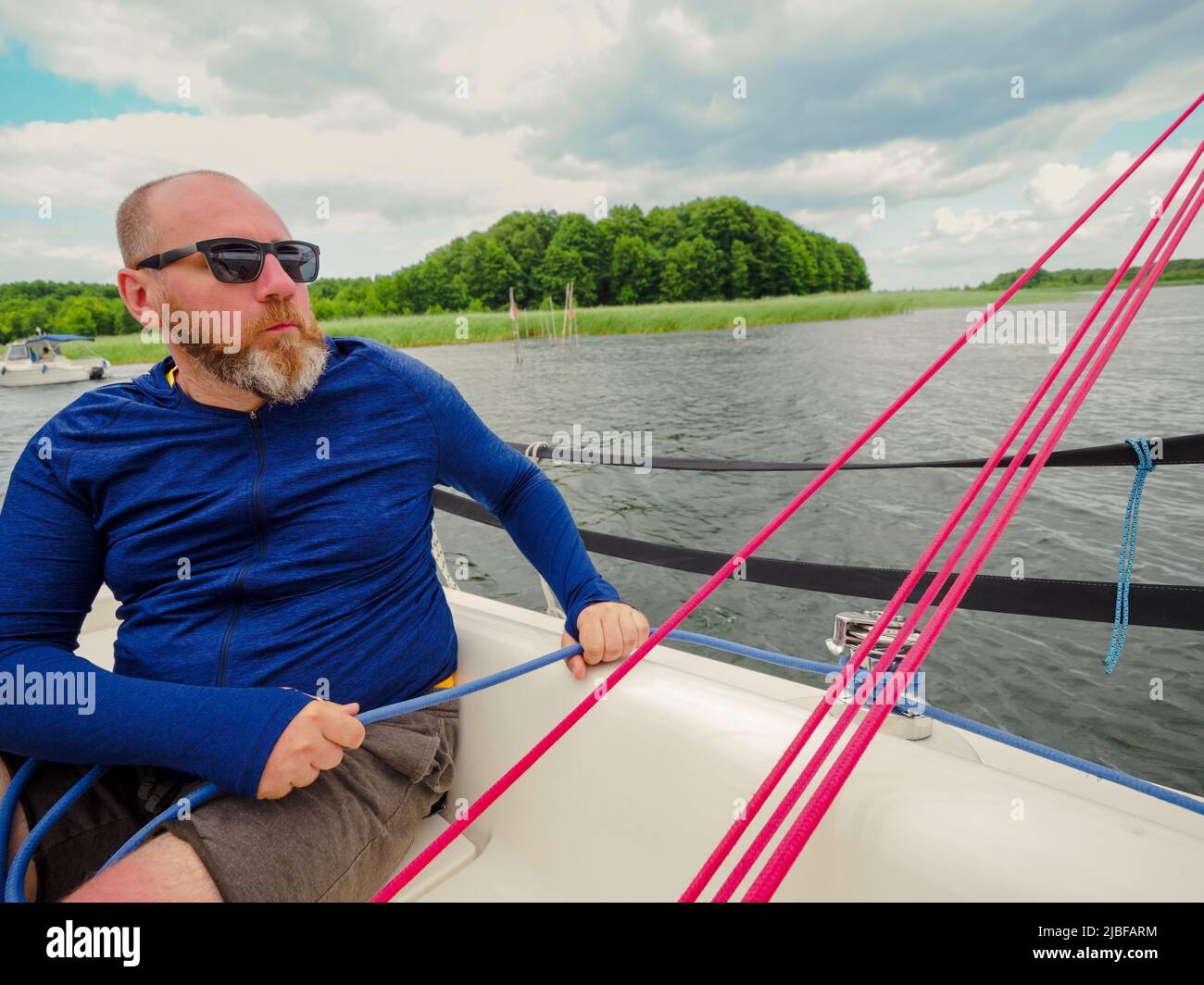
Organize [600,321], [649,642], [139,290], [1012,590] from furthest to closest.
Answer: [600,321] < [1012,590] < [139,290] < [649,642]

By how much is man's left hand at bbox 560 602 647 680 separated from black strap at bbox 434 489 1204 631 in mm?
547

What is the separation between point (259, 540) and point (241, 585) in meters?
0.08

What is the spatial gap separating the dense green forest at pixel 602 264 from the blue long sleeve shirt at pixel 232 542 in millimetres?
53491

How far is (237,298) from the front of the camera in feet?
4.20

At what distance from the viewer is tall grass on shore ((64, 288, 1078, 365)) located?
26.2 meters

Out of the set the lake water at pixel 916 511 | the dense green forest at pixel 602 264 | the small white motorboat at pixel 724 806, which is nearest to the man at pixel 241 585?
the small white motorboat at pixel 724 806

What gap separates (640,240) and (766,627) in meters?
55.2

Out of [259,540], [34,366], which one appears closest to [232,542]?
[259,540]

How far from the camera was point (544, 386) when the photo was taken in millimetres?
17891

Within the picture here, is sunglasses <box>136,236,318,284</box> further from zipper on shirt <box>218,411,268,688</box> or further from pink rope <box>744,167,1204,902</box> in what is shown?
pink rope <box>744,167,1204,902</box>

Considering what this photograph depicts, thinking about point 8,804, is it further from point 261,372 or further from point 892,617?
point 892,617

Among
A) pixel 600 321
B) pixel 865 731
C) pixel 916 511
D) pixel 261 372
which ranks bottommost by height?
pixel 916 511
